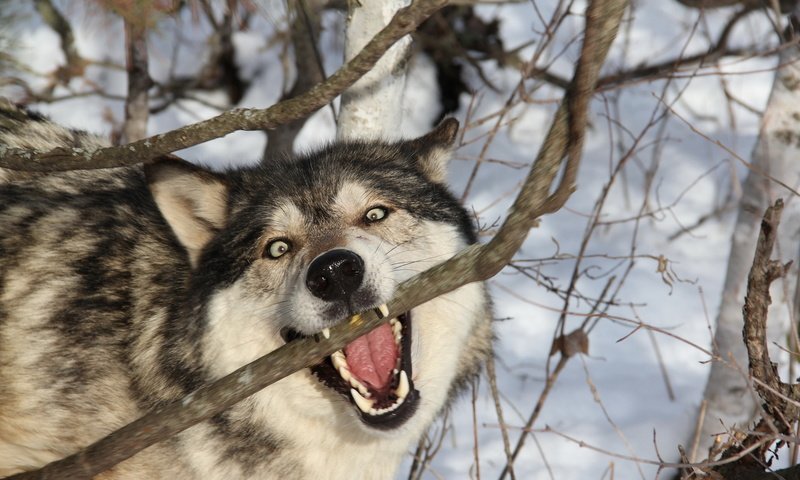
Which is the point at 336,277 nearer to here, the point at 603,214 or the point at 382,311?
the point at 382,311

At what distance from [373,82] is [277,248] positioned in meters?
1.16

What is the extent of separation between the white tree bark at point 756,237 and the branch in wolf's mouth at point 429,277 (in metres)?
2.98

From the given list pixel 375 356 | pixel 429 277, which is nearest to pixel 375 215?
pixel 375 356

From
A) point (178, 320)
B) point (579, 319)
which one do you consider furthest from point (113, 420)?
point (579, 319)

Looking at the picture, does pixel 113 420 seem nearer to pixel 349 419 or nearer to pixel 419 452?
pixel 349 419

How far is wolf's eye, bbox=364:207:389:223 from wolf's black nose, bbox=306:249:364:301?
366mm

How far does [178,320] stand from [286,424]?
0.50m

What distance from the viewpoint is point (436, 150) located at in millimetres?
3432

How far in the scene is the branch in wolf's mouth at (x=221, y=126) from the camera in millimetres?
2514

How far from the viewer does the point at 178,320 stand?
2.99 meters

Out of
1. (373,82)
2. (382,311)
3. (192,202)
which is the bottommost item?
(382,311)

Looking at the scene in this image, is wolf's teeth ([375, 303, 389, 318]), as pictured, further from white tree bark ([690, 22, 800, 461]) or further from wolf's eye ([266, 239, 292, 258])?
white tree bark ([690, 22, 800, 461])

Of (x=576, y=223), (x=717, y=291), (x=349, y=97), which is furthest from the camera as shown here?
(x=576, y=223)

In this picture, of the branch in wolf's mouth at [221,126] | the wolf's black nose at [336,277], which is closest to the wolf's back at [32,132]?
the branch in wolf's mouth at [221,126]
